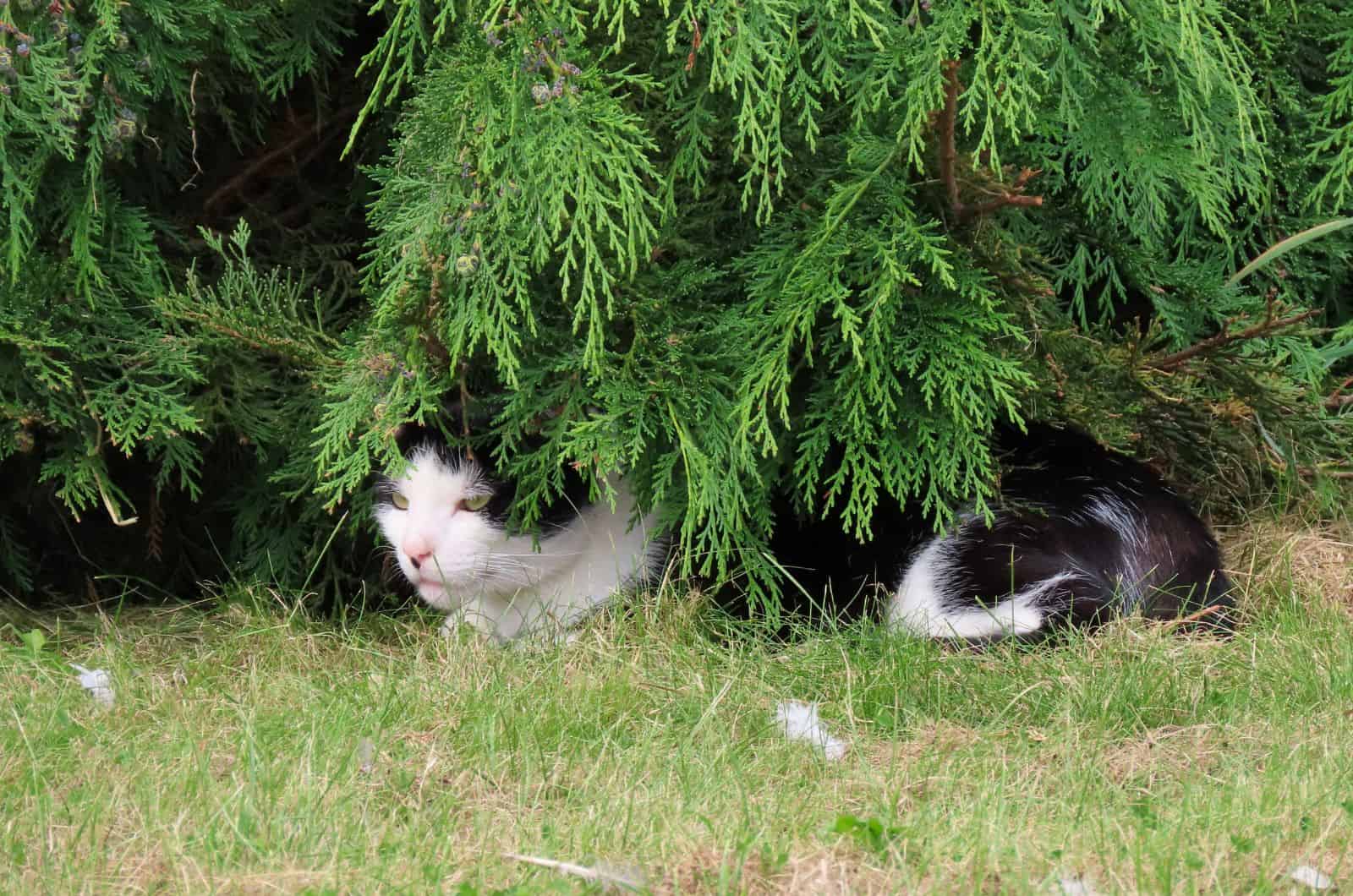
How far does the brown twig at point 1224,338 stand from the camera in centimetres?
275

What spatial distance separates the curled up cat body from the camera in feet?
9.82

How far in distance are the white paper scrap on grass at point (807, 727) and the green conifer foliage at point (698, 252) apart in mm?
365

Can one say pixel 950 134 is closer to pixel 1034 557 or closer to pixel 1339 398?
pixel 1034 557

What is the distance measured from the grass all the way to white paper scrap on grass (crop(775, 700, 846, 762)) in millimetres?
32

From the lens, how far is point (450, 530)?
3000 millimetres

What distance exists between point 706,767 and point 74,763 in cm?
103

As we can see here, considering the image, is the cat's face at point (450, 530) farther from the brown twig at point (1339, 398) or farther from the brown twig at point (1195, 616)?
the brown twig at point (1339, 398)

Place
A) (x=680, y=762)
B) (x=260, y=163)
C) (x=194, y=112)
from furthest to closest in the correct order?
1. (x=260, y=163)
2. (x=194, y=112)
3. (x=680, y=762)

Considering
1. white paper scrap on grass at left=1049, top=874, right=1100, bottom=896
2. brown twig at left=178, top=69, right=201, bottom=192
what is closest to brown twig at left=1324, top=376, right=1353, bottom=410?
white paper scrap on grass at left=1049, top=874, right=1100, bottom=896

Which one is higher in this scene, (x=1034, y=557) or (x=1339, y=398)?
(x=1339, y=398)

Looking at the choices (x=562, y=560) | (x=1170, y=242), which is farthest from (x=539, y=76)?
(x=1170, y=242)

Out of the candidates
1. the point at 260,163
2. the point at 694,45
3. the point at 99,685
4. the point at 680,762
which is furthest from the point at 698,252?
the point at 99,685

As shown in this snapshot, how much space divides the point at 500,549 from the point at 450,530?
0.42ft

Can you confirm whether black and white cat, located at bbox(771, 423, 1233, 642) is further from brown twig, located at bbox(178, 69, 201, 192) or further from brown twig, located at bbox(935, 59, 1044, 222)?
brown twig, located at bbox(178, 69, 201, 192)
